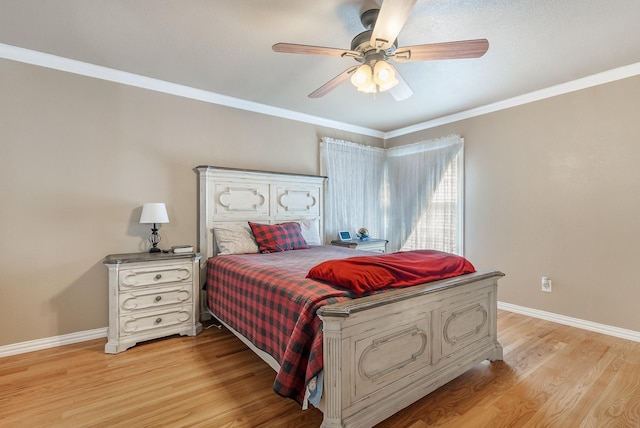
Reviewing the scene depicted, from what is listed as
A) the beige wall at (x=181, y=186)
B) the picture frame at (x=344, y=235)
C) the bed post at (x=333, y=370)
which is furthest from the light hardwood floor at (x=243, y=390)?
the picture frame at (x=344, y=235)

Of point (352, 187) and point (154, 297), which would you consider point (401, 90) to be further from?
point (154, 297)

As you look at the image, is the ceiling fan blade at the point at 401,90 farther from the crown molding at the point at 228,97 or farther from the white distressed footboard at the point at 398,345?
the crown molding at the point at 228,97

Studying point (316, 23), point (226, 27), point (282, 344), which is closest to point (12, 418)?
point (282, 344)

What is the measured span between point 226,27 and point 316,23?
0.65 metres

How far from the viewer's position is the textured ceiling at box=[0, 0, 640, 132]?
6.49 feet

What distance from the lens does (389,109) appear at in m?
3.91

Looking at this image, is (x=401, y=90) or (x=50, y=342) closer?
(x=401, y=90)

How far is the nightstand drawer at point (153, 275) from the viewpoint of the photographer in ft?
8.41

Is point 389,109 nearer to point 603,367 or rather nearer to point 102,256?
point 603,367

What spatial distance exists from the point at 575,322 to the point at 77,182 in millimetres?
4928

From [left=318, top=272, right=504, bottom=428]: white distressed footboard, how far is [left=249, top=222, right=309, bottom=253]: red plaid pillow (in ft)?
5.73

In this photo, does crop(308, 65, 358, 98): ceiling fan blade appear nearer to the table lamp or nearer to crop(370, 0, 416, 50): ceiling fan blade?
crop(370, 0, 416, 50): ceiling fan blade

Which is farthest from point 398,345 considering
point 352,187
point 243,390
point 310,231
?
point 352,187

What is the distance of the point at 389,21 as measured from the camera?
1626 millimetres
